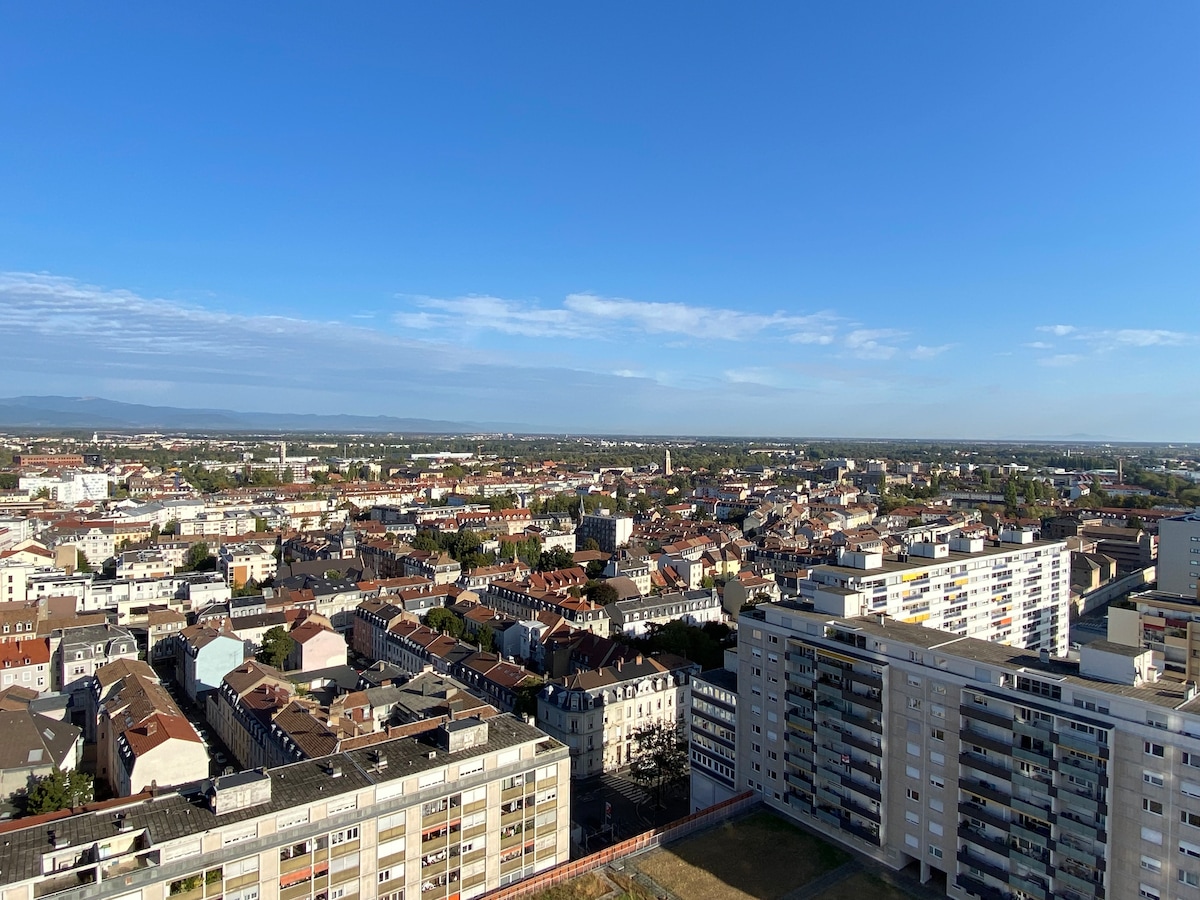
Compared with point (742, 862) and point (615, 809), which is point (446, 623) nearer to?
point (615, 809)

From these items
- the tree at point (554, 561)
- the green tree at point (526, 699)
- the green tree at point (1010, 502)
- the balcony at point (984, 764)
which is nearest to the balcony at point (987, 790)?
the balcony at point (984, 764)

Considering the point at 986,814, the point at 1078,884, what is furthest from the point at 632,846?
the point at 1078,884

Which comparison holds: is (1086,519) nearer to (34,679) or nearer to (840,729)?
(840,729)

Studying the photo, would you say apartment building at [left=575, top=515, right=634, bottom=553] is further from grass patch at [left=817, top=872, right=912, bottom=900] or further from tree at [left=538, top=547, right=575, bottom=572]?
grass patch at [left=817, top=872, right=912, bottom=900]

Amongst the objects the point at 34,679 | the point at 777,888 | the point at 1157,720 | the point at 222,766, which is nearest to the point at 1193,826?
the point at 1157,720

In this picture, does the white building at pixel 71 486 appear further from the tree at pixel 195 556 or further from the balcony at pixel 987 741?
the balcony at pixel 987 741

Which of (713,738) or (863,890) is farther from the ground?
(713,738)
